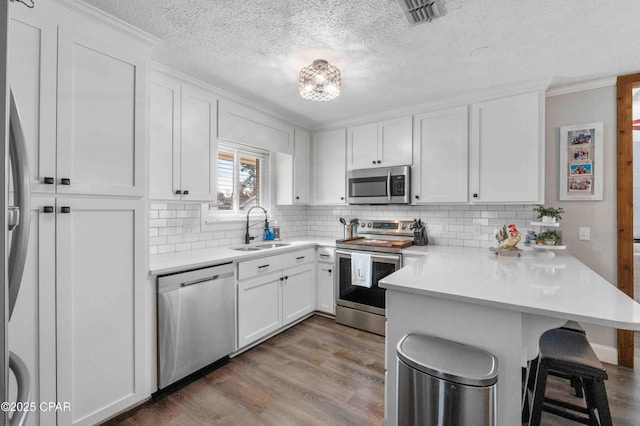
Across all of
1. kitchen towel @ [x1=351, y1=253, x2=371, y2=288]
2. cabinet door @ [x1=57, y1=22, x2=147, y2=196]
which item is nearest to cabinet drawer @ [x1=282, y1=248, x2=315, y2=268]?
kitchen towel @ [x1=351, y1=253, x2=371, y2=288]

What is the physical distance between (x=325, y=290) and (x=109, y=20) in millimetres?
3008

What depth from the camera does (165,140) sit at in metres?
2.29

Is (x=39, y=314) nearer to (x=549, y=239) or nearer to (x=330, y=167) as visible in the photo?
(x=330, y=167)

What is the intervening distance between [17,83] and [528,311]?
8.30ft

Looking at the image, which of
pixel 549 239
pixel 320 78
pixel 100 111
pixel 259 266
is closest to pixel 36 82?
pixel 100 111

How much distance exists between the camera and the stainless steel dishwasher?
2.00m

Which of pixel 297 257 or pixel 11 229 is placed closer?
pixel 11 229

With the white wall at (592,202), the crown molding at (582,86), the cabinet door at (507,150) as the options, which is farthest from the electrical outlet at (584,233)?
the crown molding at (582,86)

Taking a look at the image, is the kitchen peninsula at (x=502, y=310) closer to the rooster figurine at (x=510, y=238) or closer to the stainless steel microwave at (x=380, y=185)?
the rooster figurine at (x=510, y=238)

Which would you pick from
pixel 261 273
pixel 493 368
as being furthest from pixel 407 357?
pixel 261 273

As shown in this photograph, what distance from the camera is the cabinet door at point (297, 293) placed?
10.1 ft

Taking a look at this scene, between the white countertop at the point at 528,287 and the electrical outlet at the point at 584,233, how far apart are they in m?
0.60

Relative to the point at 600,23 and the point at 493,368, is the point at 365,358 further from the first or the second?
the point at 600,23

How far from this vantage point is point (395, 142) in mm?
3299
